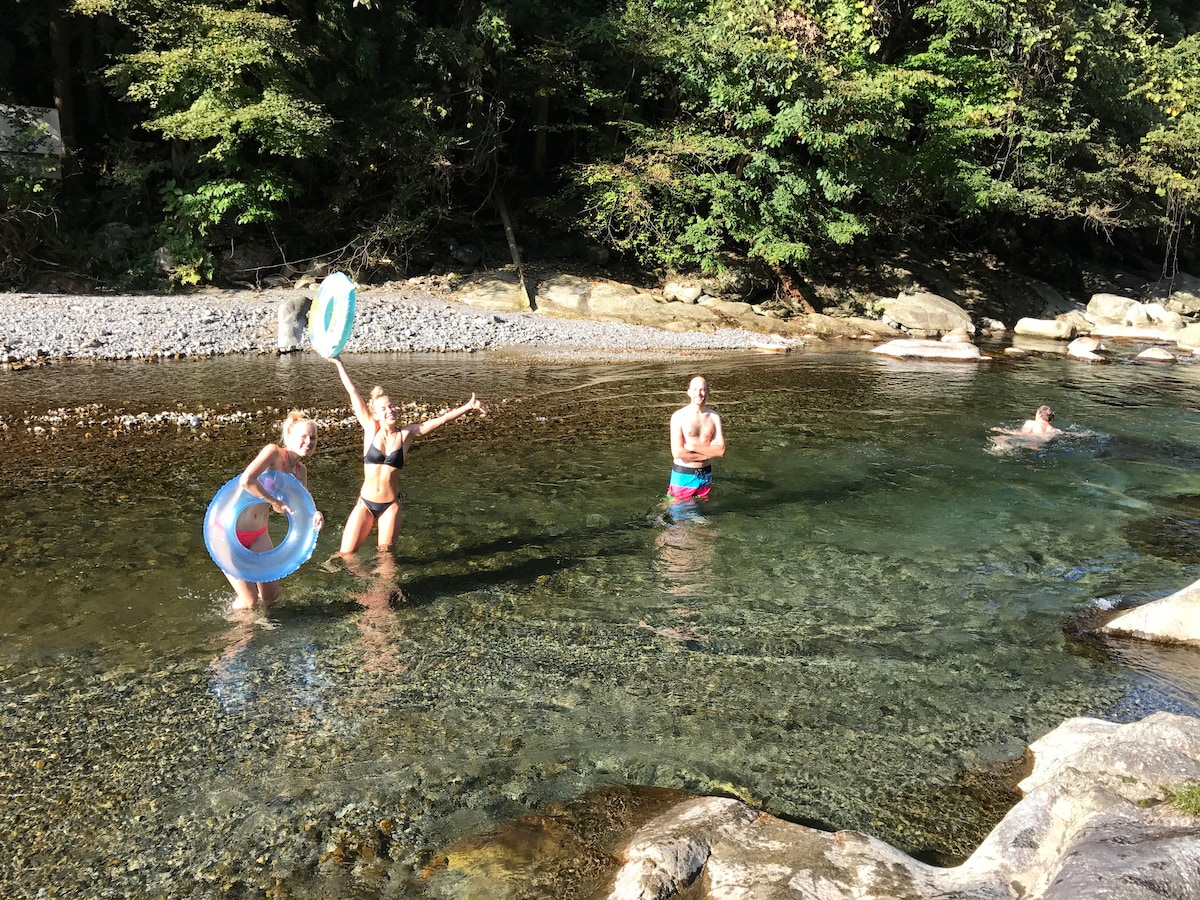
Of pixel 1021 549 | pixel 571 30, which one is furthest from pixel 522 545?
pixel 571 30

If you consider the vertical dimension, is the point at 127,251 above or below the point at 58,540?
above

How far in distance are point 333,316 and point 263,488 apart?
5.98 feet

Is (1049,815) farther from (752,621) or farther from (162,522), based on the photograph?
(162,522)

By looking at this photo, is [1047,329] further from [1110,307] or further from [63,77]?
[63,77]

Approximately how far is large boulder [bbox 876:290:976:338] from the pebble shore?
5155 mm

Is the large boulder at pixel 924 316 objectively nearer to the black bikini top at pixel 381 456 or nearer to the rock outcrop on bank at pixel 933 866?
the black bikini top at pixel 381 456

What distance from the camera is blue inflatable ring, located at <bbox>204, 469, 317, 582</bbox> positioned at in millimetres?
5375

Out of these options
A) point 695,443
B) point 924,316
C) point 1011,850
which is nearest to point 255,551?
point 695,443

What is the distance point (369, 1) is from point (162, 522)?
50.2 ft

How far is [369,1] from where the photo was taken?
62.0 feet

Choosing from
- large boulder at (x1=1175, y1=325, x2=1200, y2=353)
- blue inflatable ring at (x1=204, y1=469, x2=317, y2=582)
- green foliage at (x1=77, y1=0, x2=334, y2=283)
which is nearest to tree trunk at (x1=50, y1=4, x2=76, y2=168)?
green foliage at (x1=77, y1=0, x2=334, y2=283)

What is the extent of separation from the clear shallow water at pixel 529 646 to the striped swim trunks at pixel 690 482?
277mm

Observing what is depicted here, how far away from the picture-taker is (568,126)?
22.1 meters

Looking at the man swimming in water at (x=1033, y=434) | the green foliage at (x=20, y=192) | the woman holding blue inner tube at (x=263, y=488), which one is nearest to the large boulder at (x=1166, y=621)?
the woman holding blue inner tube at (x=263, y=488)
